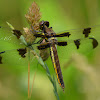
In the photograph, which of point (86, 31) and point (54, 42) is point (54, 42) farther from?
point (86, 31)

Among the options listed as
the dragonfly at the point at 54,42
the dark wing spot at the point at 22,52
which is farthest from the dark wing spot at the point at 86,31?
the dark wing spot at the point at 22,52

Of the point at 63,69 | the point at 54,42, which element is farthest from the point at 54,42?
the point at 63,69

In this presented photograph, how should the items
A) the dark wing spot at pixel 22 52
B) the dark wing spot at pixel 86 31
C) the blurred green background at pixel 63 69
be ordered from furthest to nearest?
the dark wing spot at pixel 86 31 < the blurred green background at pixel 63 69 < the dark wing spot at pixel 22 52

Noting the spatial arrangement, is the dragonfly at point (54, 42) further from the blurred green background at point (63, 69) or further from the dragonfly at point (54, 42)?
the blurred green background at point (63, 69)

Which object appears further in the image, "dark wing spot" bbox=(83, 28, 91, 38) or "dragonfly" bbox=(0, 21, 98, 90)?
"dark wing spot" bbox=(83, 28, 91, 38)

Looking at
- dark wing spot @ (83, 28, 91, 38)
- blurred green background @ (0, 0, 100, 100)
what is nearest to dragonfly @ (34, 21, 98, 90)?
dark wing spot @ (83, 28, 91, 38)

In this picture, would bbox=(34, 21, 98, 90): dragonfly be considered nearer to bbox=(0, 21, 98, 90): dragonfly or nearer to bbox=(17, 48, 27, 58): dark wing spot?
bbox=(0, 21, 98, 90): dragonfly

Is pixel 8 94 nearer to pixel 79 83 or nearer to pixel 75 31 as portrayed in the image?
pixel 79 83

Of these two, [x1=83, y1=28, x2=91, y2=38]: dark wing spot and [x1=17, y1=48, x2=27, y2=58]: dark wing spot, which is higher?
[x1=83, y1=28, x2=91, y2=38]: dark wing spot
